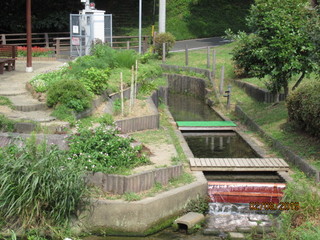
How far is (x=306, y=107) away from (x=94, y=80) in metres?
6.03

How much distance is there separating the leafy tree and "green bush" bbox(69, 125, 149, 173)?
20.8ft

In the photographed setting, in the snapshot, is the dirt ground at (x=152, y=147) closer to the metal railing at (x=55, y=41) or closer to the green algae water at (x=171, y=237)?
the green algae water at (x=171, y=237)

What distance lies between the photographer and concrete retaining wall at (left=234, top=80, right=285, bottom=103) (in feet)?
60.1

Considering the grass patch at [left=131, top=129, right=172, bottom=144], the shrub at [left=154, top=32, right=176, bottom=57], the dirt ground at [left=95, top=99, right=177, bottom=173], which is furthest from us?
the shrub at [left=154, top=32, right=176, bottom=57]

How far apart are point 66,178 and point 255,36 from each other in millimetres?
9245

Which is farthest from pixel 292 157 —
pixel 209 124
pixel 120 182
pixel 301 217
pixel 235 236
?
pixel 209 124

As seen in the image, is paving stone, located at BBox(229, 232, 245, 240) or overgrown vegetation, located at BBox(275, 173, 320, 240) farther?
paving stone, located at BBox(229, 232, 245, 240)

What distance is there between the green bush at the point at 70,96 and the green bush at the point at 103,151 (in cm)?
256

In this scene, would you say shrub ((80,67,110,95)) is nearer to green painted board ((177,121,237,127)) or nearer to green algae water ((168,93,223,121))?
green painted board ((177,121,237,127))

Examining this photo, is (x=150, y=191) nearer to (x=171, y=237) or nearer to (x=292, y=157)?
(x=171, y=237)

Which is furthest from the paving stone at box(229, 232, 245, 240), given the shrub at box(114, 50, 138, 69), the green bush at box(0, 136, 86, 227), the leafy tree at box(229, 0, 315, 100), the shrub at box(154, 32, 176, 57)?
the shrub at box(154, 32, 176, 57)

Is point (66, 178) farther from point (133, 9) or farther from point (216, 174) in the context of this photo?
point (133, 9)

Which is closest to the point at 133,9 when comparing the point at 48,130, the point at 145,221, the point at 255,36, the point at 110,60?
the point at 110,60

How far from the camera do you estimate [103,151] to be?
10.5 meters
